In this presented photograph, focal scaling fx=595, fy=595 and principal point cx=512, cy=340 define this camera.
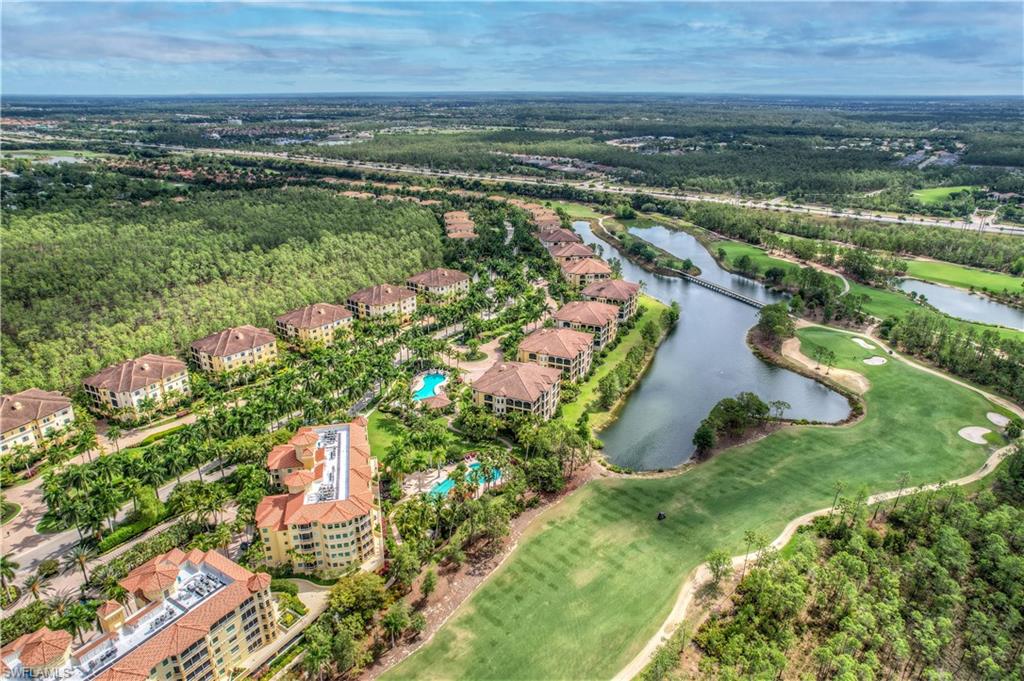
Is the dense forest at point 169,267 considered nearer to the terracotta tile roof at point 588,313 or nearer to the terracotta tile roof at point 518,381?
the terracotta tile roof at point 588,313

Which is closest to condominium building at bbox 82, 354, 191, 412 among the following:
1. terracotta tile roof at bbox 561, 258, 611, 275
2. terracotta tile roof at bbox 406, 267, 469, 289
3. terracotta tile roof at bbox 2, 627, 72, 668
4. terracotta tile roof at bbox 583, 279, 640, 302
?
terracotta tile roof at bbox 2, 627, 72, 668

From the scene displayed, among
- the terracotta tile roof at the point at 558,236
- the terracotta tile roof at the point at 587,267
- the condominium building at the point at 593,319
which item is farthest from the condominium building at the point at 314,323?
the terracotta tile roof at the point at 558,236

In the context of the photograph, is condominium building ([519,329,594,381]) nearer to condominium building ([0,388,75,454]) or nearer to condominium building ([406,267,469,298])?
condominium building ([406,267,469,298])

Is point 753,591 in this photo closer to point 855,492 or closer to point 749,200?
point 855,492

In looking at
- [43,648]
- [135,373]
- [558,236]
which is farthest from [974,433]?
[135,373]

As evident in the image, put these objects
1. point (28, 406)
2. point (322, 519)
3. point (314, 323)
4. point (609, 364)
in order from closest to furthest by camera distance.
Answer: point (322, 519), point (28, 406), point (609, 364), point (314, 323)

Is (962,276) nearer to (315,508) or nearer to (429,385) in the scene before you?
(429,385)

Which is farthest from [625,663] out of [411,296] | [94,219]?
[94,219]
